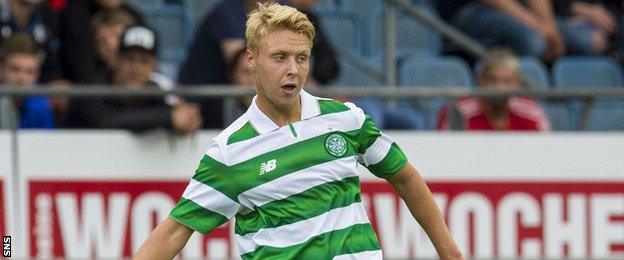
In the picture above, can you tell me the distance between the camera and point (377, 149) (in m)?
6.16

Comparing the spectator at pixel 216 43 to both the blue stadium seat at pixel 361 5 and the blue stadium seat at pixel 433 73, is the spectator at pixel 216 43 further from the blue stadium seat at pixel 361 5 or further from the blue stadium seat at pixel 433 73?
the blue stadium seat at pixel 361 5

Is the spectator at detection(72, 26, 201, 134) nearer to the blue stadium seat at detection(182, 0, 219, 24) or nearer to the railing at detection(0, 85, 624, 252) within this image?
the railing at detection(0, 85, 624, 252)

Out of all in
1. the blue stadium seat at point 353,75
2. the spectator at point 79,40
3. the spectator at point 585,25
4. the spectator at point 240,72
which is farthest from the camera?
the spectator at point 585,25

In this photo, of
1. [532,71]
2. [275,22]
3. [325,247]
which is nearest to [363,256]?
[325,247]

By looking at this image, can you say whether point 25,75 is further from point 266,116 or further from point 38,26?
point 266,116

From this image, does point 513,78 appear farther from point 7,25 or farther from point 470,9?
point 7,25

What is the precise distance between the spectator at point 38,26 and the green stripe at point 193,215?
458 cm

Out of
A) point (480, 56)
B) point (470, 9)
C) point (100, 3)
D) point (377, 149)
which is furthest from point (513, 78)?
point (377, 149)

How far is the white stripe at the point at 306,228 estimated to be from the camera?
6.03 meters

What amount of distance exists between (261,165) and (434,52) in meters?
6.91

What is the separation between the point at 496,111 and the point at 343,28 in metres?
2.35

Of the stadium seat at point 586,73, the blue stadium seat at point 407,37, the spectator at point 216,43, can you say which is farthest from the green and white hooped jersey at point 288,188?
the stadium seat at point 586,73

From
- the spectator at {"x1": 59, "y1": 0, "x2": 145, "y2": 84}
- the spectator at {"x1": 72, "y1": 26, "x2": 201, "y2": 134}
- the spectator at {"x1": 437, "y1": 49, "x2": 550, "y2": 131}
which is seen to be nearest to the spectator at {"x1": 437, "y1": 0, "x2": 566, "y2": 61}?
the spectator at {"x1": 437, "y1": 49, "x2": 550, "y2": 131}

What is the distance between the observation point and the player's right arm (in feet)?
19.7
